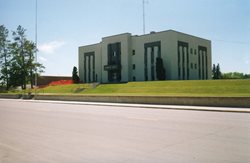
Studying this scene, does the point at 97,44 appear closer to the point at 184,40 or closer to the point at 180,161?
the point at 184,40

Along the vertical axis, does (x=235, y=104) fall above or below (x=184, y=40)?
below

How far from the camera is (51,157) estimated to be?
21.9 ft

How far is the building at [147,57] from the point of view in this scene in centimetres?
5161

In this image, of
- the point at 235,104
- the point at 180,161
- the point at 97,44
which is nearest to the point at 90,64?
the point at 97,44

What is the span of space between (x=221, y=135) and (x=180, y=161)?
3.61 metres

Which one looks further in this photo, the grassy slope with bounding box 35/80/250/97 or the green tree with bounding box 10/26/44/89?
the green tree with bounding box 10/26/44/89

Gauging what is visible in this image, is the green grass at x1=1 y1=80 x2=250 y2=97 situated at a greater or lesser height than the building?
lesser

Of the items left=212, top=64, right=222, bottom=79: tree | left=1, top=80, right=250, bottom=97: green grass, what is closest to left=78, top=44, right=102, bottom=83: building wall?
left=1, top=80, right=250, bottom=97: green grass

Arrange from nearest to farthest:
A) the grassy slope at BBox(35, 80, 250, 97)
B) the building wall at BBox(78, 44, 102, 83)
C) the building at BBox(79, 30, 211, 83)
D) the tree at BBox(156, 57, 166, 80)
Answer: the grassy slope at BBox(35, 80, 250, 97) < the tree at BBox(156, 57, 166, 80) < the building at BBox(79, 30, 211, 83) < the building wall at BBox(78, 44, 102, 83)

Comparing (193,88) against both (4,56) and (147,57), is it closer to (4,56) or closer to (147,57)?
(147,57)

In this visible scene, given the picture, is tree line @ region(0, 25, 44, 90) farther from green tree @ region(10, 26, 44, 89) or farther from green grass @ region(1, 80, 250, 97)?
green grass @ region(1, 80, 250, 97)

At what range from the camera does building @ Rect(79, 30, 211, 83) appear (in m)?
51.6

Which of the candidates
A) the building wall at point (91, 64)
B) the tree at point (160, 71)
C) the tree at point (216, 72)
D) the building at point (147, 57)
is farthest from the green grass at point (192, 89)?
the tree at point (216, 72)

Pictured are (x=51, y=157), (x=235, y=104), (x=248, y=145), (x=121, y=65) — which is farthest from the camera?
(x=121, y=65)
